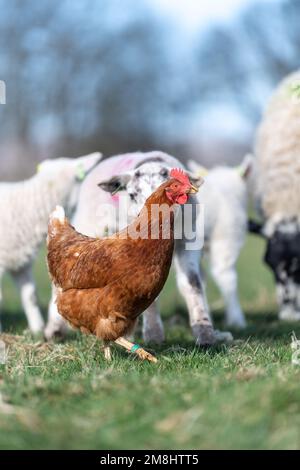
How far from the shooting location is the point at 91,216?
19.7 feet

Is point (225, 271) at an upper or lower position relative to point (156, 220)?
upper

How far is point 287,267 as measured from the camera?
8.01 meters

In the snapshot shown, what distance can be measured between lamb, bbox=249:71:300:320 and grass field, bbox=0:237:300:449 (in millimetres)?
3104

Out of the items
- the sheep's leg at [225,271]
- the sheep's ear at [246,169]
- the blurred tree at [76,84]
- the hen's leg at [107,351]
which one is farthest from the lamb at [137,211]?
the blurred tree at [76,84]

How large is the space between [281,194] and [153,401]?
17.8ft

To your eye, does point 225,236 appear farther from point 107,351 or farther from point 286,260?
point 107,351

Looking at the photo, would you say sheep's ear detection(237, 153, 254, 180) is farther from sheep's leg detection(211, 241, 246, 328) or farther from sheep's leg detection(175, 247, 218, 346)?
sheep's leg detection(175, 247, 218, 346)

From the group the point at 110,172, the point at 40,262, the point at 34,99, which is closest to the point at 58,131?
the point at 34,99

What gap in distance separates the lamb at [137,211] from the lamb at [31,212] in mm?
964

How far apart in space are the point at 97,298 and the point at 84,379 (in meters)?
0.81

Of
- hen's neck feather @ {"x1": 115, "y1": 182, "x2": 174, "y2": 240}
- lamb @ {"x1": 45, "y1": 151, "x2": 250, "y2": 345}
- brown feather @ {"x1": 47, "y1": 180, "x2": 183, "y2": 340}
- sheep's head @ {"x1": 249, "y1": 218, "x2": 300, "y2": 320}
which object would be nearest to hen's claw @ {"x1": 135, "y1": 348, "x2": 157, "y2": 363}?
brown feather @ {"x1": 47, "y1": 180, "x2": 183, "y2": 340}

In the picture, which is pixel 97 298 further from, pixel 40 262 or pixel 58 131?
pixel 58 131

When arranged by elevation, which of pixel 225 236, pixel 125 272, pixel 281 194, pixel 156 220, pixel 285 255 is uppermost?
pixel 281 194

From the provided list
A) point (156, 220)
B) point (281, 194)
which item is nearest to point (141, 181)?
point (156, 220)
